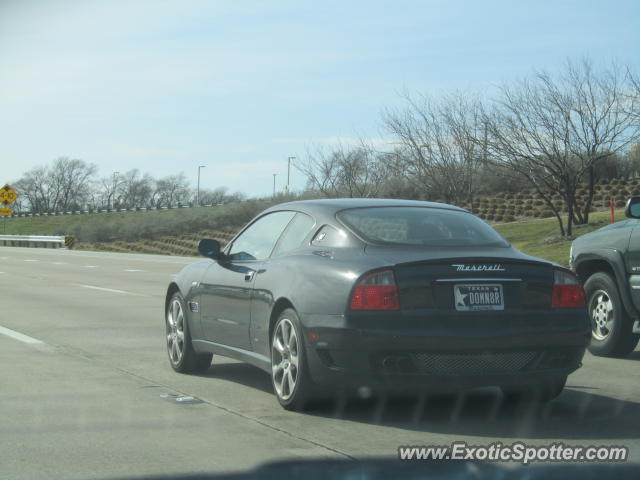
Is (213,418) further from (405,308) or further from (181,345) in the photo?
(181,345)

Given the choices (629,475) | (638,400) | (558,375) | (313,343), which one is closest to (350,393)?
(313,343)

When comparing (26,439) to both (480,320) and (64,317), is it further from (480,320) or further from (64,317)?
(64,317)

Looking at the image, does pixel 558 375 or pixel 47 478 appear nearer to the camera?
pixel 47 478

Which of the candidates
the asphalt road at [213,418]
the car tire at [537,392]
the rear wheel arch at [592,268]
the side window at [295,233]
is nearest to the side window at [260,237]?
the side window at [295,233]

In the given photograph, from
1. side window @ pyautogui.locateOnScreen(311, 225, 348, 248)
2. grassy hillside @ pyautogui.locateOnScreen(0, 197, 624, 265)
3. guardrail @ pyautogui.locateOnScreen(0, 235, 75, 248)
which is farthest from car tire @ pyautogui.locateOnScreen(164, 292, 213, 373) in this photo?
guardrail @ pyautogui.locateOnScreen(0, 235, 75, 248)

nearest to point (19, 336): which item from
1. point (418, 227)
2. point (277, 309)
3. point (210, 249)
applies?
point (210, 249)

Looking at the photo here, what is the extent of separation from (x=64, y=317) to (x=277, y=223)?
733 cm

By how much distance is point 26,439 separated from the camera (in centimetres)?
595

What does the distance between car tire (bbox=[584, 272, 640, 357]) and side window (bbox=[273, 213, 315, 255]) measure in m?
3.73

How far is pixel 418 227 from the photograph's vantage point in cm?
706

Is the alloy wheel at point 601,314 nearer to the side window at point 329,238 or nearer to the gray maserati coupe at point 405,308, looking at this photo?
the gray maserati coupe at point 405,308

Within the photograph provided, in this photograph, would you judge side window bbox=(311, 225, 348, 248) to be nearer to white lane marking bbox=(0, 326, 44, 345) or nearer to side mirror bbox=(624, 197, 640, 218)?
side mirror bbox=(624, 197, 640, 218)

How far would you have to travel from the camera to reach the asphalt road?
218 inches

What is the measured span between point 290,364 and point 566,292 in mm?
1908
